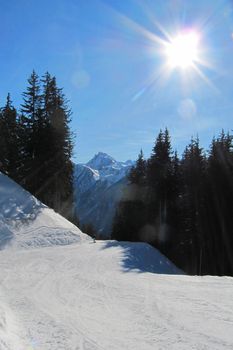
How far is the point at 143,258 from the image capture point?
90.2ft

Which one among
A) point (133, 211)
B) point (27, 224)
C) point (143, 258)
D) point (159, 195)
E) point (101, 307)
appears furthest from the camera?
point (133, 211)

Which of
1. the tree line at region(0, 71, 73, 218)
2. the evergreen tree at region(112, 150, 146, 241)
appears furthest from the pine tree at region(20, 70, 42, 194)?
the evergreen tree at region(112, 150, 146, 241)

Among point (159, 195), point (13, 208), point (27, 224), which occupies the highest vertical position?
point (159, 195)

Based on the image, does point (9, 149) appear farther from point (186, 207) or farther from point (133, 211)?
point (186, 207)

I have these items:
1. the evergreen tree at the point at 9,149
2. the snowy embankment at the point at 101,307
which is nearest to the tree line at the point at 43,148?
the evergreen tree at the point at 9,149

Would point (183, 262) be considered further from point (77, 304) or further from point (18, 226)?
point (77, 304)

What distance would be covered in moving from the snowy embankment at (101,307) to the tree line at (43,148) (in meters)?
16.3

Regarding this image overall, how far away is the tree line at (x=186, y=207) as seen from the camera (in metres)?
37.5

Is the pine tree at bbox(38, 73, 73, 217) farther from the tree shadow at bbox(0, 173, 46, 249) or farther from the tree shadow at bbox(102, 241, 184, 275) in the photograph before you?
the tree shadow at bbox(102, 241, 184, 275)

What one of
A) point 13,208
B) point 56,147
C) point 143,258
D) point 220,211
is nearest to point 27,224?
point 13,208

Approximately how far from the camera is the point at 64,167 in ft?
131

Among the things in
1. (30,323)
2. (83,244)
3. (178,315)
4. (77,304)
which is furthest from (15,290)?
(83,244)

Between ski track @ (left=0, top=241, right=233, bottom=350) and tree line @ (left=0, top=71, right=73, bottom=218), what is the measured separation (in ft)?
65.0

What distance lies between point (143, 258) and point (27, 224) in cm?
812
